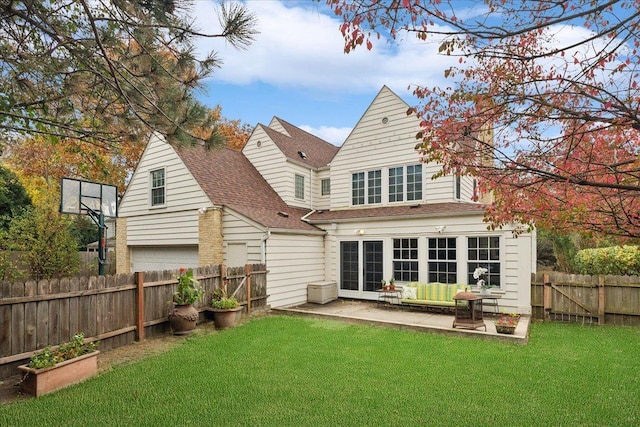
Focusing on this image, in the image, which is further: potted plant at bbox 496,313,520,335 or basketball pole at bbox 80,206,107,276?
basketball pole at bbox 80,206,107,276

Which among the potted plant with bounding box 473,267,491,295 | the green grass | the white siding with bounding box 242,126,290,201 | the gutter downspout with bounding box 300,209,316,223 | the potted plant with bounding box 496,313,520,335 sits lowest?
the green grass

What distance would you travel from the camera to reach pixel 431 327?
8719 mm

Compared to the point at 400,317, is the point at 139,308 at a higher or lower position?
higher

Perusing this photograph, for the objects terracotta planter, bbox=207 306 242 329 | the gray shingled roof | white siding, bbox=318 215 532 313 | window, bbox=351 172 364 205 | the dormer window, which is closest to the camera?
terracotta planter, bbox=207 306 242 329

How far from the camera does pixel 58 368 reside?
5.19 metres

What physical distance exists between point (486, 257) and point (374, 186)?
4.86 m

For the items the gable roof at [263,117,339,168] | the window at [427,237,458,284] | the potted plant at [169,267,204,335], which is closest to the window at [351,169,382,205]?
the gable roof at [263,117,339,168]

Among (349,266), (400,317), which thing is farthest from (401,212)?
(400,317)

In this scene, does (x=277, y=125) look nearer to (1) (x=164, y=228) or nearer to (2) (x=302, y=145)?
(2) (x=302, y=145)

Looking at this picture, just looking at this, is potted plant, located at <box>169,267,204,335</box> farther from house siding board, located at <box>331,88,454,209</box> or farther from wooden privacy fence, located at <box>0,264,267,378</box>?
house siding board, located at <box>331,88,454,209</box>

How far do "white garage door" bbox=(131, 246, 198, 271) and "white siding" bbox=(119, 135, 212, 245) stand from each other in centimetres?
40

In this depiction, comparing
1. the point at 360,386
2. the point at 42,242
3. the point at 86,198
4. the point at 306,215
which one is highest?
the point at 86,198

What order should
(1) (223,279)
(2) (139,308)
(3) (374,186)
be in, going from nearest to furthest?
1. (2) (139,308)
2. (1) (223,279)
3. (3) (374,186)

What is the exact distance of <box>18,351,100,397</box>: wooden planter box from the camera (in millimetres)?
4949
